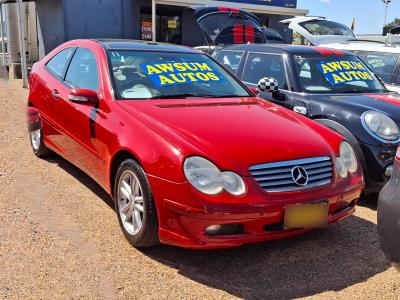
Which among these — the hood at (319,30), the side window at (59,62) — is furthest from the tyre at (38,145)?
the hood at (319,30)

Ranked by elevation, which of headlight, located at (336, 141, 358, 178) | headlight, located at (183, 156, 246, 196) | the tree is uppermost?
headlight, located at (183, 156, 246, 196)

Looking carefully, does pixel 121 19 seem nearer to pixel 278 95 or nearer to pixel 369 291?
pixel 278 95

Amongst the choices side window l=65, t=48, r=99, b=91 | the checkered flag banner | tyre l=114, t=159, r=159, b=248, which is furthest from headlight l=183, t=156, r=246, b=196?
the checkered flag banner

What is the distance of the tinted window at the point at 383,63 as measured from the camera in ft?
22.5

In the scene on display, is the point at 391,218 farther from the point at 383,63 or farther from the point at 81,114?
the point at 383,63

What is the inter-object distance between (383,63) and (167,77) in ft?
13.5

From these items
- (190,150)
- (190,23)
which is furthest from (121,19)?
(190,150)

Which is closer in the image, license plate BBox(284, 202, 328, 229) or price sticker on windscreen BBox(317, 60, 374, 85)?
license plate BBox(284, 202, 328, 229)

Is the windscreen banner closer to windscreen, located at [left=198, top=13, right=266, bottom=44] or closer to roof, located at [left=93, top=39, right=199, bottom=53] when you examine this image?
windscreen, located at [left=198, top=13, right=266, bottom=44]

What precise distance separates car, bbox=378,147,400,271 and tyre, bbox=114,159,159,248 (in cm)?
145

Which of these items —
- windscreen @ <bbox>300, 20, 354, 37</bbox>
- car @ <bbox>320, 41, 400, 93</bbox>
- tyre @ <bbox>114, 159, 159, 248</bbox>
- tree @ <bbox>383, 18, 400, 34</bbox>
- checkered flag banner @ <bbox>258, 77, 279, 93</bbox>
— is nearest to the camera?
tyre @ <bbox>114, 159, 159, 248</bbox>

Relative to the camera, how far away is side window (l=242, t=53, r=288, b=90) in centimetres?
566

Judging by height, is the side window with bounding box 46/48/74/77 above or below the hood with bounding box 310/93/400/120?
above

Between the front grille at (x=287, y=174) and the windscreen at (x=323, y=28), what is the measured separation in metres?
6.82
